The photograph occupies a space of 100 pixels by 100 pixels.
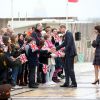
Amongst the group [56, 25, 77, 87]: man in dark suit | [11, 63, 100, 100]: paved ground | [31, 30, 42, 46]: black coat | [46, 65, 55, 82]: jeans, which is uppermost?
[31, 30, 42, 46]: black coat

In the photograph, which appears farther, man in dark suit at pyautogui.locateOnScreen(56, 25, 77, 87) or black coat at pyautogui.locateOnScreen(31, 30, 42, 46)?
black coat at pyautogui.locateOnScreen(31, 30, 42, 46)

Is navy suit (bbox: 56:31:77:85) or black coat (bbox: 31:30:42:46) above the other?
black coat (bbox: 31:30:42:46)

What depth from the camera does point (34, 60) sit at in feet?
53.4

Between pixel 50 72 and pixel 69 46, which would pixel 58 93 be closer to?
pixel 69 46

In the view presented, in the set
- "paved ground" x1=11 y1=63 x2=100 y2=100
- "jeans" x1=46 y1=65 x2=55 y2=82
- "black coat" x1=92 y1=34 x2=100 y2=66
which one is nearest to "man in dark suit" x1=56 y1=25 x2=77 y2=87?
"paved ground" x1=11 y1=63 x2=100 y2=100

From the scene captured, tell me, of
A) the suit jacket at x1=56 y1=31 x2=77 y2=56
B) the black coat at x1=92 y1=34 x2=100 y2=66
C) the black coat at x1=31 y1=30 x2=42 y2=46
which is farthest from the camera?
the black coat at x1=92 y1=34 x2=100 y2=66

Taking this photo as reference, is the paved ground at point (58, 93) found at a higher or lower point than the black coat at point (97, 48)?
lower

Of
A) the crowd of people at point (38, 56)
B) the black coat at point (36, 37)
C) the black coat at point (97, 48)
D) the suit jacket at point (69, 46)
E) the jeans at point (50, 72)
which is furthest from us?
the jeans at point (50, 72)

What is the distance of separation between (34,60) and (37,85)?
96 centimetres

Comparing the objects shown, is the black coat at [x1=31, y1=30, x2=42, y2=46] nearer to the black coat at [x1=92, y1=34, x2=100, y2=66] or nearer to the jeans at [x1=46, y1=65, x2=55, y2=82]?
the jeans at [x1=46, y1=65, x2=55, y2=82]

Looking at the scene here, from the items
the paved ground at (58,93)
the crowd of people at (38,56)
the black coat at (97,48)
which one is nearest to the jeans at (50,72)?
the crowd of people at (38,56)

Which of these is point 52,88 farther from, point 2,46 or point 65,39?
point 2,46

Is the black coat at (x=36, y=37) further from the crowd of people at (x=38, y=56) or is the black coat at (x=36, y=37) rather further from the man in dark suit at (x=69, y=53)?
the man in dark suit at (x=69, y=53)

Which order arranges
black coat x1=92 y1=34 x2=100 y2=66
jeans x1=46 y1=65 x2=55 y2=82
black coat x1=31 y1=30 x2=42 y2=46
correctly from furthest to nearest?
jeans x1=46 y1=65 x2=55 y2=82
black coat x1=92 y1=34 x2=100 y2=66
black coat x1=31 y1=30 x2=42 y2=46
